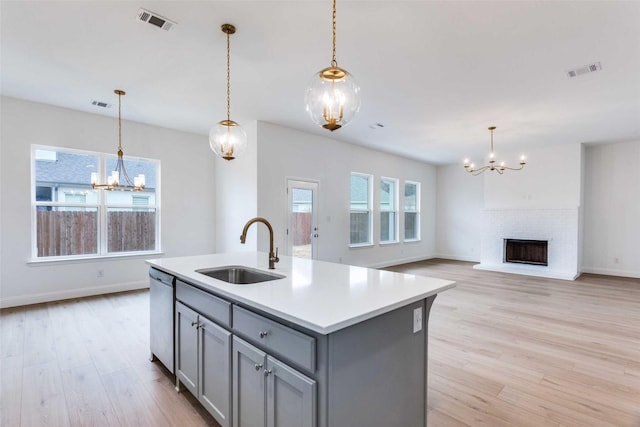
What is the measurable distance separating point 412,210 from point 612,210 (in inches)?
168

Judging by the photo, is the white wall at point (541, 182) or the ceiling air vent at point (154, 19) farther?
the white wall at point (541, 182)

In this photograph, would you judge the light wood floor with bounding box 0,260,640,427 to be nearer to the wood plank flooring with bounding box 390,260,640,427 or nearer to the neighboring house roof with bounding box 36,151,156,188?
the wood plank flooring with bounding box 390,260,640,427

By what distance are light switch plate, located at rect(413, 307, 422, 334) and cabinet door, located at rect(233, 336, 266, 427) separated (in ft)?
2.64

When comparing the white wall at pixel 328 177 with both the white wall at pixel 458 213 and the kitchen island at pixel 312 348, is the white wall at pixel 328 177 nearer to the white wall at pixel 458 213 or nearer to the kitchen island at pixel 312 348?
the white wall at pixel 458 213

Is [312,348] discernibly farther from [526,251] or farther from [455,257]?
[455,257]

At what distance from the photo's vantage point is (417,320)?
1731mm

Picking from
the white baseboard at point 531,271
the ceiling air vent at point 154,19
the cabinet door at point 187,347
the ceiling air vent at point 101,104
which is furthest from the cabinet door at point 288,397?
the white baseboard at point 531,271

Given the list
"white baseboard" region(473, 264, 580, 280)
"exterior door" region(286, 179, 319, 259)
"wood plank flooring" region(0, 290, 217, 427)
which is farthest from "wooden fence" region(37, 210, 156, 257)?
"white baseboard" region(473, 264, 580, 280)

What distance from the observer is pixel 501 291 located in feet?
17.9

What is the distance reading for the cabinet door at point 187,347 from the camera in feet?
6.98

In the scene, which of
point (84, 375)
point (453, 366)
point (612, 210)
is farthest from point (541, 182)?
point (84, 375)

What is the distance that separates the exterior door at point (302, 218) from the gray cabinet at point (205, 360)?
11.5ft

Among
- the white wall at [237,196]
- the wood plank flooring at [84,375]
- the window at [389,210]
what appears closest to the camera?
the wood plank flooring at [84,375]

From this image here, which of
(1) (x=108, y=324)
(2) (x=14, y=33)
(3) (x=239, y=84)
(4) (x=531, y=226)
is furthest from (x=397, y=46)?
(4) (x=531, y=226)
